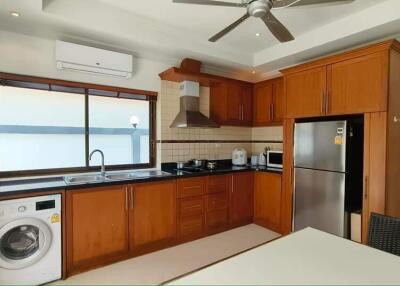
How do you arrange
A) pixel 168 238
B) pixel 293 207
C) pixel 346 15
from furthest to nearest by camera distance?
pixel 293 207
pixel 168 238
pixel 346 15

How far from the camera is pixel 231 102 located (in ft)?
12.3

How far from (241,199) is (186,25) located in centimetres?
247

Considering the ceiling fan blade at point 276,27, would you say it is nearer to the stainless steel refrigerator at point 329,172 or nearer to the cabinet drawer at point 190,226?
the stainless steel refrigerator at point 329,172

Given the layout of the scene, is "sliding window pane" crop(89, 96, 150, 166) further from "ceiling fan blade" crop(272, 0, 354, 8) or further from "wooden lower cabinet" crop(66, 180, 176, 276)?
"ceiling fan blade" crop(272, 0, 354, 8)

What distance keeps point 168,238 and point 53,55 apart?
2.47 m

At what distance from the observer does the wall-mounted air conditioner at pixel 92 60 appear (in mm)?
2477

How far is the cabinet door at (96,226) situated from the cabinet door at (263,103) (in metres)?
2.48

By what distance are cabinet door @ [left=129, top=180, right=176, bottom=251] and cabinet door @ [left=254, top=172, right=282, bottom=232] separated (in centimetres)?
140

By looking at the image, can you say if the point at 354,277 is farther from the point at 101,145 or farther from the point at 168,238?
the point at 101,145

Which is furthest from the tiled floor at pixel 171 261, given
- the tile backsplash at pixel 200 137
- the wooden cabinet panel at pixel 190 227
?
the tile backsplash at pixel 200 137

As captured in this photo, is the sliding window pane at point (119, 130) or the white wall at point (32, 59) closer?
the white wall at point (32, 59)

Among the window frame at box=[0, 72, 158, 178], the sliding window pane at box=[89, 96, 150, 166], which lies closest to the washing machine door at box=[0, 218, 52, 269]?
the window frame at box=[0, 72, 158, 178]

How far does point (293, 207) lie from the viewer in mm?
2992

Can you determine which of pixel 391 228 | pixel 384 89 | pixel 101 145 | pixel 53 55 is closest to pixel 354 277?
pixel 391 228
